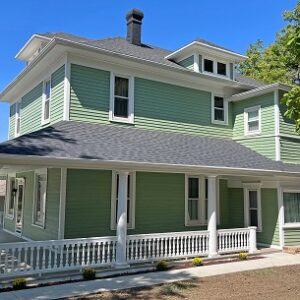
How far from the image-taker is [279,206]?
1370 centimetres

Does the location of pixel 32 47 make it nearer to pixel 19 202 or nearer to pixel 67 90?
pixel 67 90

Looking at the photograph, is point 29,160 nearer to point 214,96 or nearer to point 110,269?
point 110,269

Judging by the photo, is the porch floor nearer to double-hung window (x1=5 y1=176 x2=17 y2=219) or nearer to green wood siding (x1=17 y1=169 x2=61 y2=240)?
green wood siding (x1=17 y1=169 x2=61 y2=240)

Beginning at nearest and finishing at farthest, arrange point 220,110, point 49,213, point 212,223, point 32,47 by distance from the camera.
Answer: point 212,223 → point 49,213 → point 220,110 → point 32,47

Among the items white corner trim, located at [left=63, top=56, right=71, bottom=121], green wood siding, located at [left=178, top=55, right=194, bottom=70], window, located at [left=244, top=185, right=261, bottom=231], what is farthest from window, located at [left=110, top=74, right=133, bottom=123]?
window, located at [left=244, top=185, right=261, bottom=231]

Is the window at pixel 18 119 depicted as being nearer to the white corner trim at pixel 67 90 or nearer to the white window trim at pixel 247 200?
the white corner trim at pixel 67 90

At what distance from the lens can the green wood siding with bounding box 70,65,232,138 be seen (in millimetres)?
12680

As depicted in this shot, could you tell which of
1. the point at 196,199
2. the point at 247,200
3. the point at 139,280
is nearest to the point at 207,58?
the point at 196,199

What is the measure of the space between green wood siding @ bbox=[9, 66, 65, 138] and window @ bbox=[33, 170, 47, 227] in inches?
79.8

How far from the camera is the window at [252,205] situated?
577 inches

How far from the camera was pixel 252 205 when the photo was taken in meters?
15.0

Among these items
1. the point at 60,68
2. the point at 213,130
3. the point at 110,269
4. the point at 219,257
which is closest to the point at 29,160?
the point at 110,269

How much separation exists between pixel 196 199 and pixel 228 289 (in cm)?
634

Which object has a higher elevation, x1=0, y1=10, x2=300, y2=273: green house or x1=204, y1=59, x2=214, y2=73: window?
x1=204, y1=59, x2=214, y2=73: window
